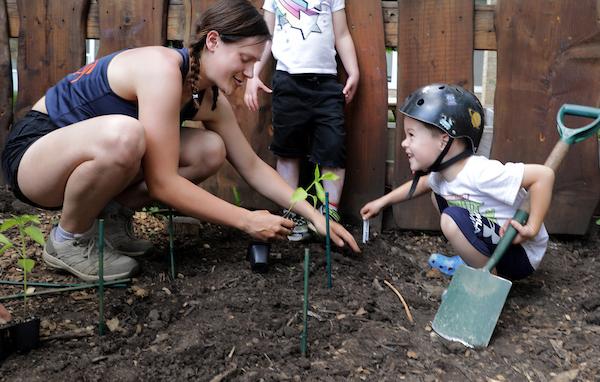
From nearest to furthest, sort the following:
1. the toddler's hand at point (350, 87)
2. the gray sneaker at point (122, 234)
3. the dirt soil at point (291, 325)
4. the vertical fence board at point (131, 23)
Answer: the dirt soil at point (291, 325) → the gray sneaker at point (122, 234) → the toddler's hand at point (350, 87) → the vertical fence board at point (131, 23)

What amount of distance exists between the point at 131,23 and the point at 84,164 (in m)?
1.42

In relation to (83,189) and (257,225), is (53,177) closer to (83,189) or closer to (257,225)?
(83,189)

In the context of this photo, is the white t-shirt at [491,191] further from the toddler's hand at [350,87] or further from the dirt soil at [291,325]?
the toddler's hand at [350,87]

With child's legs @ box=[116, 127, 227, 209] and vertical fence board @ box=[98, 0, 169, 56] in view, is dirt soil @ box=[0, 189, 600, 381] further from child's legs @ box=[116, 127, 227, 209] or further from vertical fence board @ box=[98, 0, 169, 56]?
vertical fence board @ box=[98, 0, 169, 56]

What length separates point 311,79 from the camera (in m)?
3.23

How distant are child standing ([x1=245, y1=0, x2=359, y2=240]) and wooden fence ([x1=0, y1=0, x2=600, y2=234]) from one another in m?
0.13

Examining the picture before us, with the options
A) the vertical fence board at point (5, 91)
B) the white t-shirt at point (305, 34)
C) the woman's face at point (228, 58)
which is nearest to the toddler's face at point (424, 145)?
the woman's face at point (228, 58)

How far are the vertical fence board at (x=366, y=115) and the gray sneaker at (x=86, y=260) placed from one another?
1341 millimetres

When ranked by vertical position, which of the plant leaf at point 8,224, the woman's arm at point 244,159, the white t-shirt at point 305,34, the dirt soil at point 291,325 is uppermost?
the white t-shirt at point 305,34

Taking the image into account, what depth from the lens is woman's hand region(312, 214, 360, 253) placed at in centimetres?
256

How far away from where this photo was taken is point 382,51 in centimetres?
330

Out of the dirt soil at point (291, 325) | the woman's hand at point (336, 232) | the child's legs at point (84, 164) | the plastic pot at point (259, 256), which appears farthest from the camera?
the plastic pot at point (259, 256)

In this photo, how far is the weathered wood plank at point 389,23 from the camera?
3.24 m

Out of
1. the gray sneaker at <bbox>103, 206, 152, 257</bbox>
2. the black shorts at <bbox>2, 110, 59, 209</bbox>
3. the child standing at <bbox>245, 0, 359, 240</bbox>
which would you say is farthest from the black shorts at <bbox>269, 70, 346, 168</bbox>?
the black shorts at <bbox>2, 110, 59, 209</bbox>
